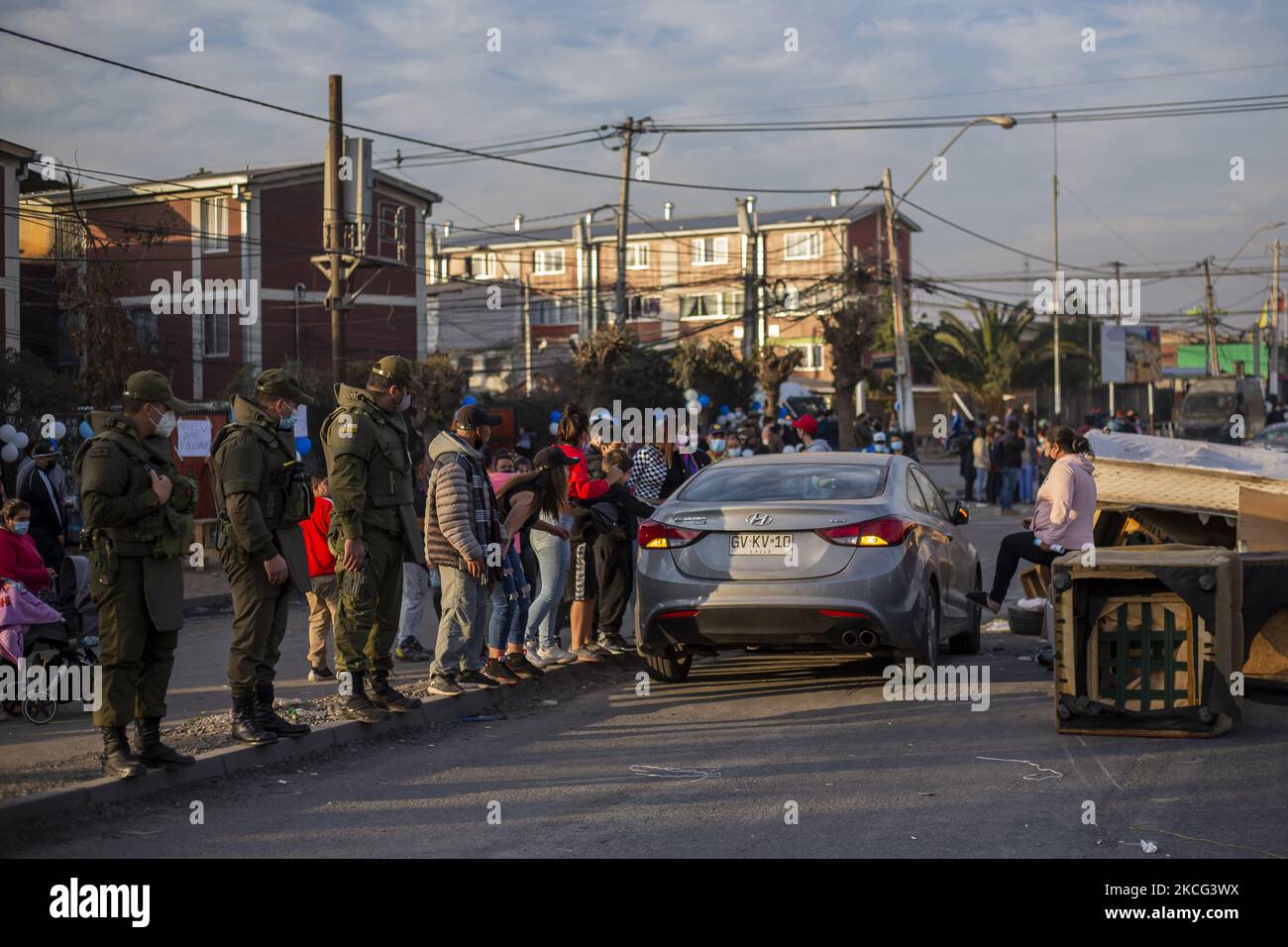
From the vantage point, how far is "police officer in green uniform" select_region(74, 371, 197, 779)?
666 cm

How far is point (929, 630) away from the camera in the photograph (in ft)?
31.6

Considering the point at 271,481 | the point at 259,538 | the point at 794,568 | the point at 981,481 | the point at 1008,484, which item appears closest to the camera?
the point at 259,538

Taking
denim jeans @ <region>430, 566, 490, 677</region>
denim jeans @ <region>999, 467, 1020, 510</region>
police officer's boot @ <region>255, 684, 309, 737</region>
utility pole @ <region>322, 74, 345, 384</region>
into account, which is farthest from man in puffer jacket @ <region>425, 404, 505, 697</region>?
denim jeans @ <region>999, 467, 1020, 510</region>

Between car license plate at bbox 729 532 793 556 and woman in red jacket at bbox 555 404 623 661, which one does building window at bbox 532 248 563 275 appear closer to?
woman in red jacket at bbox 555 404 623 661

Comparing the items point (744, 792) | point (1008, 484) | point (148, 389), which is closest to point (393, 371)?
point (148, 389)

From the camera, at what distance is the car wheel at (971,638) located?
11.5 m

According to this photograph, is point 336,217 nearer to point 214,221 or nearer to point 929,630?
point 929,630

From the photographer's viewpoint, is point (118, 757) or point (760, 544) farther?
point (760, 544)

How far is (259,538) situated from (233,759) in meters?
1.16

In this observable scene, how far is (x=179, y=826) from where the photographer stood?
6316mm

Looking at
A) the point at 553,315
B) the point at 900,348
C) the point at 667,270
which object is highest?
the point at 667,270

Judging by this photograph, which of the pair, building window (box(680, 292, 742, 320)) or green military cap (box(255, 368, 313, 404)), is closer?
green military cap (box(255, 368, 313, 404))

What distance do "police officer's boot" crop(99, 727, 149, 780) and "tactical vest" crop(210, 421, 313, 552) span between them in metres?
1.12

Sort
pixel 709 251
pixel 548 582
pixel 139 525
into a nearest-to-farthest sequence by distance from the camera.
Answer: pixel 139 525 < pixel 548 582 < pixel 709 251
